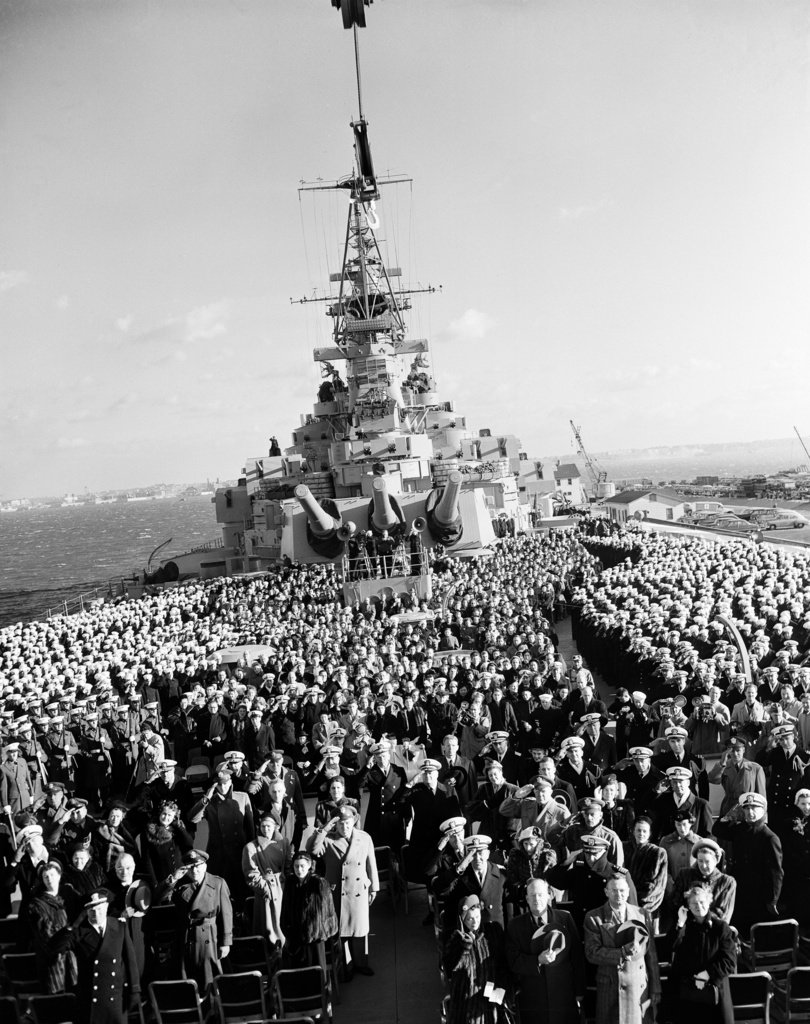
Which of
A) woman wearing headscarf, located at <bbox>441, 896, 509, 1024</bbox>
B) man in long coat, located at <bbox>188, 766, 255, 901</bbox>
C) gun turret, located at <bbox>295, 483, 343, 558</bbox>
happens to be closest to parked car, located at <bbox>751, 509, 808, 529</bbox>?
gun turret, located at <bbox>295, 483, 343, 558</bbox>

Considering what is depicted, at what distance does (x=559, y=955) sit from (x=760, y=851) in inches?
61.7

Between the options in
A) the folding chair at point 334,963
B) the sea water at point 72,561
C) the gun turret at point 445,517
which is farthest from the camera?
the sea water at point 72,561

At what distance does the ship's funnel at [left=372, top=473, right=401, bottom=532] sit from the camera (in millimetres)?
21781

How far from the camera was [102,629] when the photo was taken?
738 inches

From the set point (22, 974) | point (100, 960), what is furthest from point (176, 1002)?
point (22, 974)

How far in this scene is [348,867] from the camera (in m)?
5.62

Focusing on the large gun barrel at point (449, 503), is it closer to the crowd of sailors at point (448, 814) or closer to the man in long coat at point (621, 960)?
the crowd of sailors at point (448, 814)

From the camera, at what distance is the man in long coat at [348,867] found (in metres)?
5.61

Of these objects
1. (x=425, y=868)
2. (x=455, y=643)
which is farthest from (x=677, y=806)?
(x=455, y=643)

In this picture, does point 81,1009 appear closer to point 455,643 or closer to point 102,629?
point 455,643

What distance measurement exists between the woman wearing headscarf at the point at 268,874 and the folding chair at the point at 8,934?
143 cm

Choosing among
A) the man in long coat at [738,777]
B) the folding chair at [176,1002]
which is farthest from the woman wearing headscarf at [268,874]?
the man in long coat at [738,777]

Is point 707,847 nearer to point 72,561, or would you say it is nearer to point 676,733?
point 676,733

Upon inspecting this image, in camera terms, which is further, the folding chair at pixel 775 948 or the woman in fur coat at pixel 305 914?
the woman in fur coat at pixel 305 914
